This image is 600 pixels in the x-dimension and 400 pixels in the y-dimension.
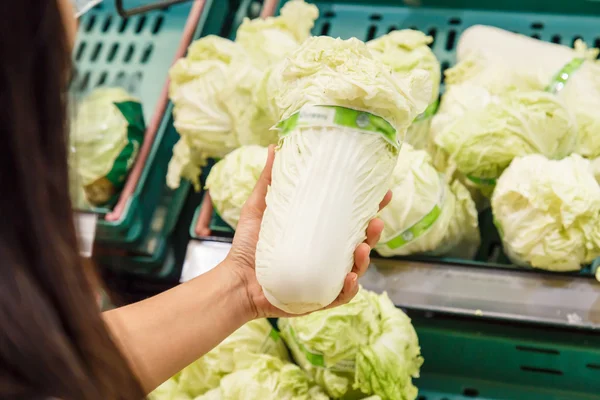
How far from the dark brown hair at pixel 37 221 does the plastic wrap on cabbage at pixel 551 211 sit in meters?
1.19

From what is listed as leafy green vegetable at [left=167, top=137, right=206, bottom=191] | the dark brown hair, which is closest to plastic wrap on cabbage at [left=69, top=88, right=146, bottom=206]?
leafy green vegetable at [left=167, top=137, right=206, bottom=191]

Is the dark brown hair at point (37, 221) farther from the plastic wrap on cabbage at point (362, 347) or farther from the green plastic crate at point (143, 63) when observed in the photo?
→ the green plastic crate at point (143, 63)

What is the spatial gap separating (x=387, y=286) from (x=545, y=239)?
0.43 meters

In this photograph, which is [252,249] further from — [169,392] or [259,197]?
[169,392]

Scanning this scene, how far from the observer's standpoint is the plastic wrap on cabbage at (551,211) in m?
1.46

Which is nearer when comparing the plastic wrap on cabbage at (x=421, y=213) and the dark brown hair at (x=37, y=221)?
the dark brown hair at (x=37, y=221)

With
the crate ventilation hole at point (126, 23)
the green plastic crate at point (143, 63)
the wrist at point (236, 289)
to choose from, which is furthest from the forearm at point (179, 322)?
the crate ventilation hole at point (126, 23)

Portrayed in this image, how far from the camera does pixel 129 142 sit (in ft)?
6.62

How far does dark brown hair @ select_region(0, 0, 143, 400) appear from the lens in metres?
0.59

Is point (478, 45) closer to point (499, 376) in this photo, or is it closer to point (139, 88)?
point (499, 376)

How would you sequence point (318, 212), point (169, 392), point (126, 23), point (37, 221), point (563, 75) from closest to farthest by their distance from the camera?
point (37, 221) < point (318, 212) < point (169, 392) < point (563, 75) < point (126, 23)

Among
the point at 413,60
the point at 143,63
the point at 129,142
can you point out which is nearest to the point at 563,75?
the point at 413,60

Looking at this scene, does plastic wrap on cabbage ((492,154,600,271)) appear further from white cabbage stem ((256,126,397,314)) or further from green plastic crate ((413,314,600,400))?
white cabbage stem ((256,126,397,314))

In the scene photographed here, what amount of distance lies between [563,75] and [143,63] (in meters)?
1.58
